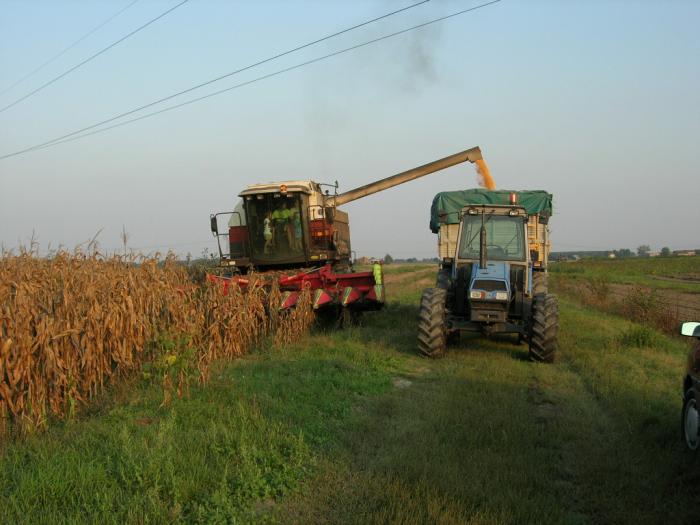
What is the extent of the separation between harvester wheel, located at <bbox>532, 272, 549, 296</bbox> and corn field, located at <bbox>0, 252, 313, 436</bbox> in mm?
5461

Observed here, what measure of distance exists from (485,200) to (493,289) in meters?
4.10

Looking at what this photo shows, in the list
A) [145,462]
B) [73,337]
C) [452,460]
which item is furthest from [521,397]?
[73,337]

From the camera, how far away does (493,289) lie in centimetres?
962

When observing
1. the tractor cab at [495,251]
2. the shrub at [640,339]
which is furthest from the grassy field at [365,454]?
the shrub at [640,339]

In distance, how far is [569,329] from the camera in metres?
13.2

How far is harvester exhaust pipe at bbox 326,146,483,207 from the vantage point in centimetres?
1602

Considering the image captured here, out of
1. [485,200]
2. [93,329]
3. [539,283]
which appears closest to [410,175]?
[485,200]

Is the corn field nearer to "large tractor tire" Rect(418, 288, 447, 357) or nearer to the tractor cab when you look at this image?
"large tractor tire" Rect(418, 288, 447, 357)

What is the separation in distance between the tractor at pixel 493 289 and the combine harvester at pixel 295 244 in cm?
198

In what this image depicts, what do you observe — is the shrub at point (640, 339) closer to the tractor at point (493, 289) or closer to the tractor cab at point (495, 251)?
the tractor at point (493, 289)

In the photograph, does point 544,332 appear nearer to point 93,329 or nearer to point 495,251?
point 495,251

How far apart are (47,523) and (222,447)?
1491 millimetres

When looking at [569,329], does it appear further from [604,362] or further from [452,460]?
[452,460]

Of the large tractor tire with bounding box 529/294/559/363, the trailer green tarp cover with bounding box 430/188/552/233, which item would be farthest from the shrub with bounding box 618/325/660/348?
the trailer green tarp cover with bounding box 430/188/552/233
